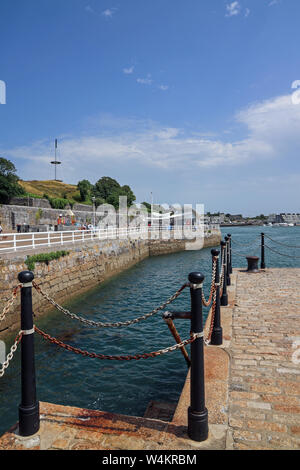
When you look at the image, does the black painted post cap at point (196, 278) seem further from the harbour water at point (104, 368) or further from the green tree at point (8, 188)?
the green tree at point (8, 188)

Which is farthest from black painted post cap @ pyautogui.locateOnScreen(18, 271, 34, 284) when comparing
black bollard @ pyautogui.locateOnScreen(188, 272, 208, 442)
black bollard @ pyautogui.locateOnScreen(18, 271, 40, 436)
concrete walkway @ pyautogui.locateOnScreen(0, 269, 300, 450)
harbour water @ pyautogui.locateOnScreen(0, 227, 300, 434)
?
harbour water @ pyautogui.locateOnScreen(0, 227, 300, 434)

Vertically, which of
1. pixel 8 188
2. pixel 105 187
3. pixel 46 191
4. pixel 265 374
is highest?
pixel 105 187

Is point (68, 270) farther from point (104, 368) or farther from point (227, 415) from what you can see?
point (227, 415)

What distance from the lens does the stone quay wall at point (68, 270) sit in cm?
976

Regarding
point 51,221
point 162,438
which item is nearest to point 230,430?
point 162,438

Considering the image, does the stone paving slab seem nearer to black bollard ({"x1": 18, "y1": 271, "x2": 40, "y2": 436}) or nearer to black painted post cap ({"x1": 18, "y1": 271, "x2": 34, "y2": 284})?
black bollard ({"x1": 18, "y1": 271, "x2": 40, "y2": 436})

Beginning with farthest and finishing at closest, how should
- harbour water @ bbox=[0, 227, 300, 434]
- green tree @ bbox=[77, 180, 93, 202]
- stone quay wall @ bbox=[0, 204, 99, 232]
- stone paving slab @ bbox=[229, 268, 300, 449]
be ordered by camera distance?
1. green tree @ bbox=[77, 180, 93, 202]
2. stone quay wall @ bbox=[0, 204, 99, 232]
3. harbour water @ bbox=[0, 227, 300, 434]
4. stone paving slab @ bbox=[229, 268, 300, 449]

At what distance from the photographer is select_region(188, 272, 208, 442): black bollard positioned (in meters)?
2.95

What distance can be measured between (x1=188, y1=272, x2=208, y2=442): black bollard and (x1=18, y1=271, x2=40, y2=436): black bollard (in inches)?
62.7

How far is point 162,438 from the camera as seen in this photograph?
2961mm

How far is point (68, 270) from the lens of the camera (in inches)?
557

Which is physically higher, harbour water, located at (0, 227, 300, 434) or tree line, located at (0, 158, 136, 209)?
tree line, located at (0, 158, 136, 209)

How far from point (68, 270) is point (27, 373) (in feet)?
37.0

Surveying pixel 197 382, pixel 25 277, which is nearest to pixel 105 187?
pixel 25 277
